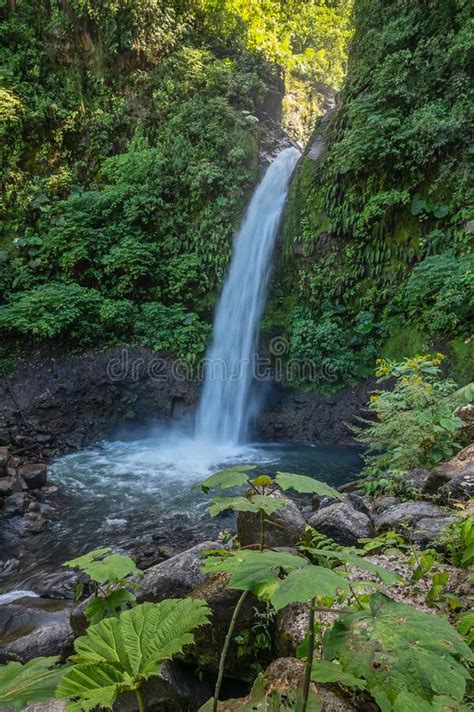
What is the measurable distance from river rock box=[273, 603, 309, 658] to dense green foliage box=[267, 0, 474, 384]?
22.0ft

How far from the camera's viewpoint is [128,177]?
1165 cm

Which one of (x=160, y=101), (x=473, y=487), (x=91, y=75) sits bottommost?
(x=473, y=487)

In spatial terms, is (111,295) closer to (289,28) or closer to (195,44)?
(195,44)

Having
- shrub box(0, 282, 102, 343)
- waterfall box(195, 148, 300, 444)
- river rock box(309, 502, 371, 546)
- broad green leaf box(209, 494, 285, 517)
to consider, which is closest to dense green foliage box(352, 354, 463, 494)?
river rock box(309, 502, 371, 546)

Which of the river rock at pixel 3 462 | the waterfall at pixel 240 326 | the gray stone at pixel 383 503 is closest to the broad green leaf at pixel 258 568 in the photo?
the gray stone at pixel 383 503

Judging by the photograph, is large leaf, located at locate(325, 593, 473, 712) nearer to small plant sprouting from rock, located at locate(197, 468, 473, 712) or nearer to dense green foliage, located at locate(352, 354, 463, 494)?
small plant sprouting from rock, located at locate(197, 468, 473, 712)

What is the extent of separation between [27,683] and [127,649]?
26cm

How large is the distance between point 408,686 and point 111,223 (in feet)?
38.2

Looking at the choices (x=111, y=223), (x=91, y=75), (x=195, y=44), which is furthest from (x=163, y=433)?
(x=195, y=44)

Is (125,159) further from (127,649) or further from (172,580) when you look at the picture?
(127,649)

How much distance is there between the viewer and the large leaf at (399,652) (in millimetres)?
863

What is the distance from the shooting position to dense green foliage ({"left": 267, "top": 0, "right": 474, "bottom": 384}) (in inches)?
318

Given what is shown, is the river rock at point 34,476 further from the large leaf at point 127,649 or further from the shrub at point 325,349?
the large leaf at point 127,649

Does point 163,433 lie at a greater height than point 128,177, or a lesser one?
lesser
